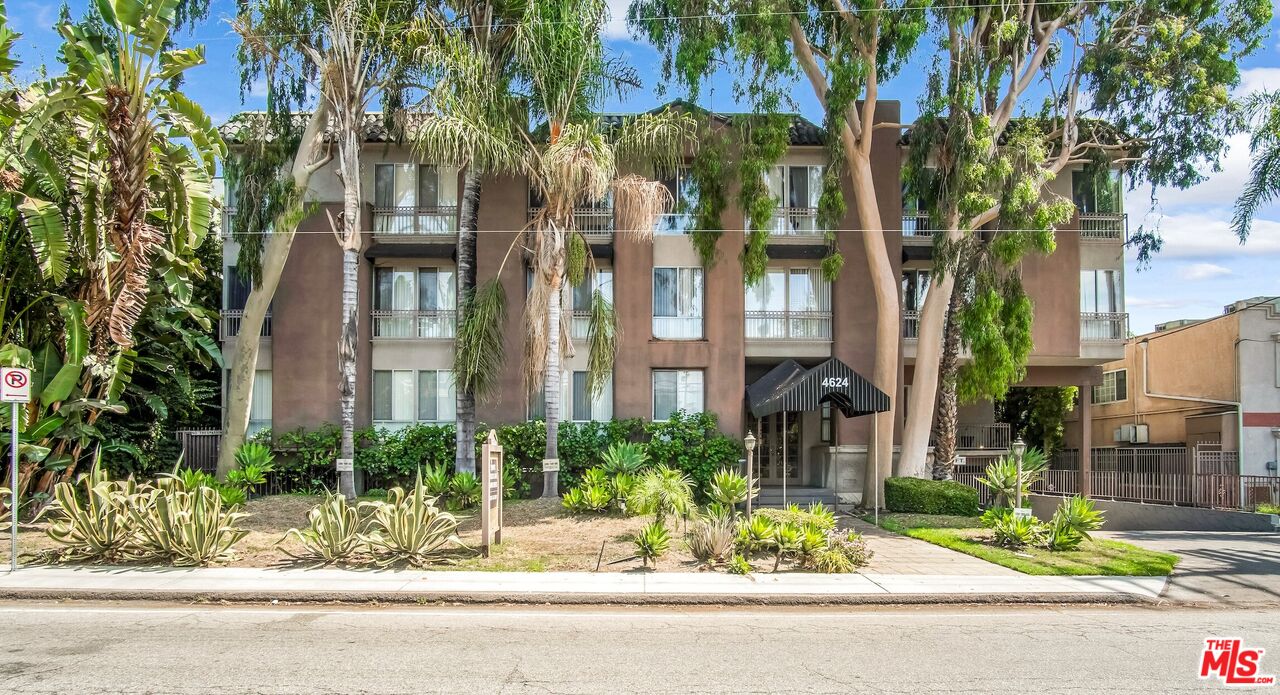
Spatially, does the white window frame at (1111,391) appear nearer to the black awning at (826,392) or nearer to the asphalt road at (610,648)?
the black awning at (826,392)

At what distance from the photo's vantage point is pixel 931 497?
18219 millimetres

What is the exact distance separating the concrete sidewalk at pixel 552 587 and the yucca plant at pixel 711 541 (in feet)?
1.45

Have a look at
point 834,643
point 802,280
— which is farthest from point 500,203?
point 834,643

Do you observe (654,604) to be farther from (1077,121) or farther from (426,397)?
(1077,121)

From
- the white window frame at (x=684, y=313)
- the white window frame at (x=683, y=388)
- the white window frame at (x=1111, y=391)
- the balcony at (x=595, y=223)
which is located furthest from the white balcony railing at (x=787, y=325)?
the white window frame at (x=1111, y=391)

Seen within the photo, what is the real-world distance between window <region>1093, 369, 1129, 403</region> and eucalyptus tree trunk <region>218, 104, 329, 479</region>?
25.7m

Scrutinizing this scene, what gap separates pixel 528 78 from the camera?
17.1 meters

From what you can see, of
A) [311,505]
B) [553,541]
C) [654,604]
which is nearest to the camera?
[654,604]

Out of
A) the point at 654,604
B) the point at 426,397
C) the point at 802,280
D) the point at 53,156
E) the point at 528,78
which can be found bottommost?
the point at 654,604

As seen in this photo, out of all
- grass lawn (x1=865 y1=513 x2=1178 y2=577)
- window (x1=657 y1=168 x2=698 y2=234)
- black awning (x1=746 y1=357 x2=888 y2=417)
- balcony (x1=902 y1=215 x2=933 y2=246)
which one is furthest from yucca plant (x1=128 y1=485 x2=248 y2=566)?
balcony (x1=902 y1=215 x2=933 y2=246)

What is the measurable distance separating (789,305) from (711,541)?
37.5ft

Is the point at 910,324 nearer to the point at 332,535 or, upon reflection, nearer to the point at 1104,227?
the point at 1104,227

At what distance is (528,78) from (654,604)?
11.1m

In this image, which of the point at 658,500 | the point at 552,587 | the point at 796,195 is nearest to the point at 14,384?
the point at 552,587
